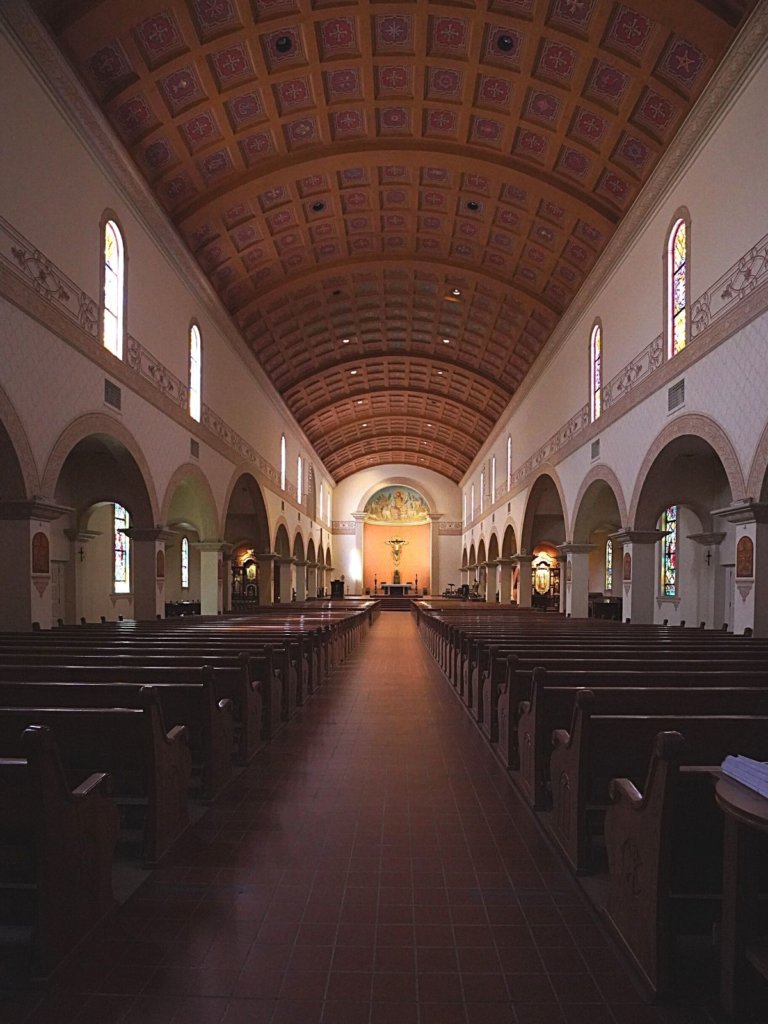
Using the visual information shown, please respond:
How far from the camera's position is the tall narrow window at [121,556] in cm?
2027

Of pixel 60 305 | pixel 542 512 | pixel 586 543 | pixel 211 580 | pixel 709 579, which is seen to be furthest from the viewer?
pixel 542 512

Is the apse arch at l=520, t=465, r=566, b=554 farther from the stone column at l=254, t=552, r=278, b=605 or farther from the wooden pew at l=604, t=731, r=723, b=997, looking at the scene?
the wooden pew at l=604, t=731, r=723, b=997

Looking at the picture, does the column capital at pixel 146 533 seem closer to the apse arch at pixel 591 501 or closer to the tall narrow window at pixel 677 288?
the apse arch at pixel 591 501

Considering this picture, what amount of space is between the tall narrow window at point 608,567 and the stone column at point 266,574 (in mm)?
12585

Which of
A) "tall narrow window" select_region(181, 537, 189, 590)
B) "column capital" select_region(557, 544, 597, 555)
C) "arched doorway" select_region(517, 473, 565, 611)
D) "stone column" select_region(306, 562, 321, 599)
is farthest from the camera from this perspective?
"stone column" select_region(306, 562, 321, 599)

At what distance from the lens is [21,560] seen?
10055mm

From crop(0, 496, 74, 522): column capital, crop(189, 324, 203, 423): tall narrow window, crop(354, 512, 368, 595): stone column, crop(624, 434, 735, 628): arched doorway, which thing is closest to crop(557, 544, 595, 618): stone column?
crop(624, 434, 735, 628): arched doorway

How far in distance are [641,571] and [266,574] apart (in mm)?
14427

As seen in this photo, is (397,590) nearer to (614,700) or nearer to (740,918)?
(614,700)

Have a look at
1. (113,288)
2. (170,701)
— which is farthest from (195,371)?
(170,701)

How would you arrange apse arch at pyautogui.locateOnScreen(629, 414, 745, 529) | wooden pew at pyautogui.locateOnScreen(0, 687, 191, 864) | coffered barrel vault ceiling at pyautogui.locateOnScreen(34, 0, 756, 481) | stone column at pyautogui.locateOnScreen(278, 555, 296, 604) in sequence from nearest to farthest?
wooden pew at pyautogui.locateOnScreen(0, 687, 191, 864) → apse arch at pyautogui.locateOnScreen(629, 414, 745, 529) → coffered barrel vault ceiling at pyautogui.locateOnScreen(34, 0, 756, 481) → stone column at pyautogui.locateOnScreen(278, 555, 296, 604)

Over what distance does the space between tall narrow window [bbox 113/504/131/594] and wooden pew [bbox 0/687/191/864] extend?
55.1 feet

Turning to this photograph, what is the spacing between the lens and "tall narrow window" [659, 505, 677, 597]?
1944 cm

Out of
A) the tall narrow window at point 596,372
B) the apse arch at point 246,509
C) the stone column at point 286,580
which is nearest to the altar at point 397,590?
the stone column at point 286,580
